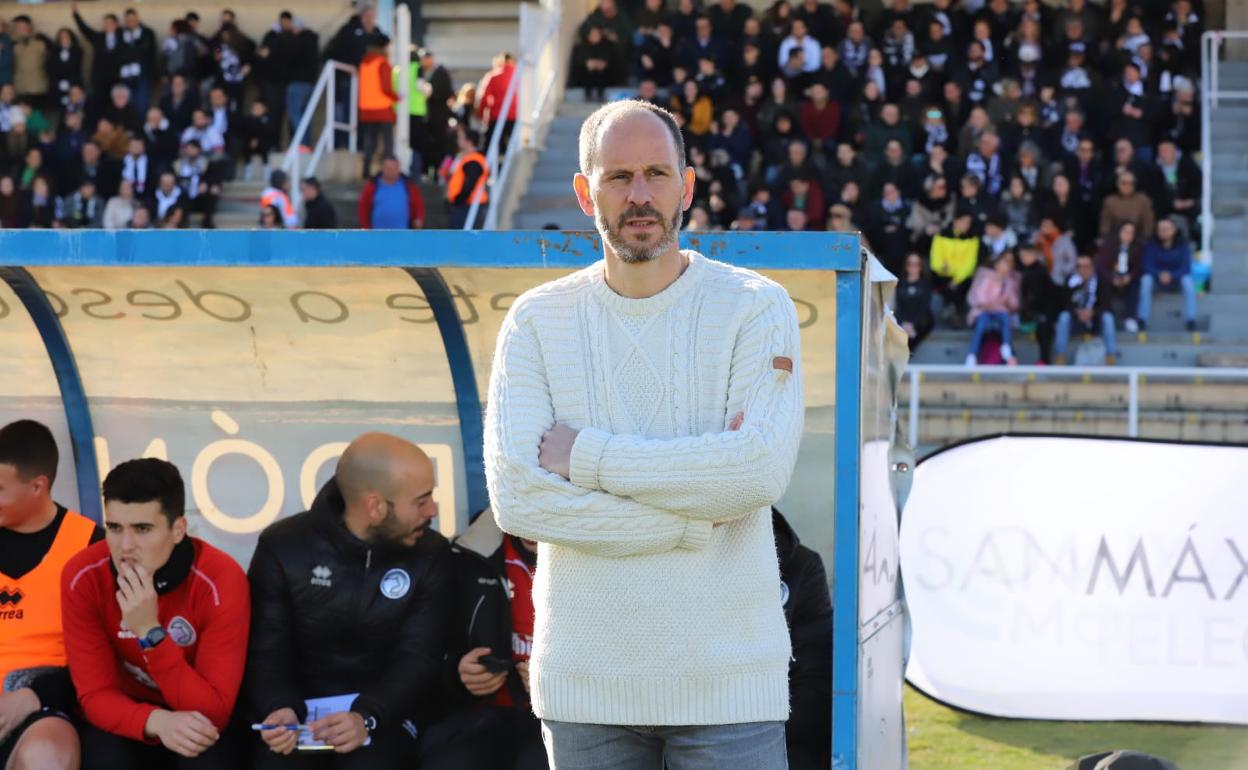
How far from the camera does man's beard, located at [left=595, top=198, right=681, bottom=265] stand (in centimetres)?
336

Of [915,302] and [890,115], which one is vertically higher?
[890,115]

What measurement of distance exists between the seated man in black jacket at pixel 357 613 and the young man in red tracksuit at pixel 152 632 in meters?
0.16

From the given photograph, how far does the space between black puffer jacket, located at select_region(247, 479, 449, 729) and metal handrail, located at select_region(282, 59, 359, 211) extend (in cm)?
1303

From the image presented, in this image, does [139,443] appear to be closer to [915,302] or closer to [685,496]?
[685,496]

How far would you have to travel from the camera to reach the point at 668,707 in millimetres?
3271

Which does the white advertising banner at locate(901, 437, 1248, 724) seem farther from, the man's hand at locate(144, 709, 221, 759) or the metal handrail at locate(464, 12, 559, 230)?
the metal handrail at locate(464, 12, 559, 230)

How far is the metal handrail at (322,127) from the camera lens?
18953 millimetres

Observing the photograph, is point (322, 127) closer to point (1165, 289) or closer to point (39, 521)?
point (1165, 289)

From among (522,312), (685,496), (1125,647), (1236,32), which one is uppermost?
(1236,32)

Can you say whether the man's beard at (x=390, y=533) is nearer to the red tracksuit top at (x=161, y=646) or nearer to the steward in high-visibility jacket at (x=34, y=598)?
the red tracksuit top at (x=161, y=646)

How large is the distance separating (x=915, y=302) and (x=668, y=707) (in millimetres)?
12930

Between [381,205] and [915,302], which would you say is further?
[381,205]

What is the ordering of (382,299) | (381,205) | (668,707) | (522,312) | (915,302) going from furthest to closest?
(381,205) → (915,302) → (382,299) → (522,312) → (668,707)

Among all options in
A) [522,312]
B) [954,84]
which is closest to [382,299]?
[522,312]
